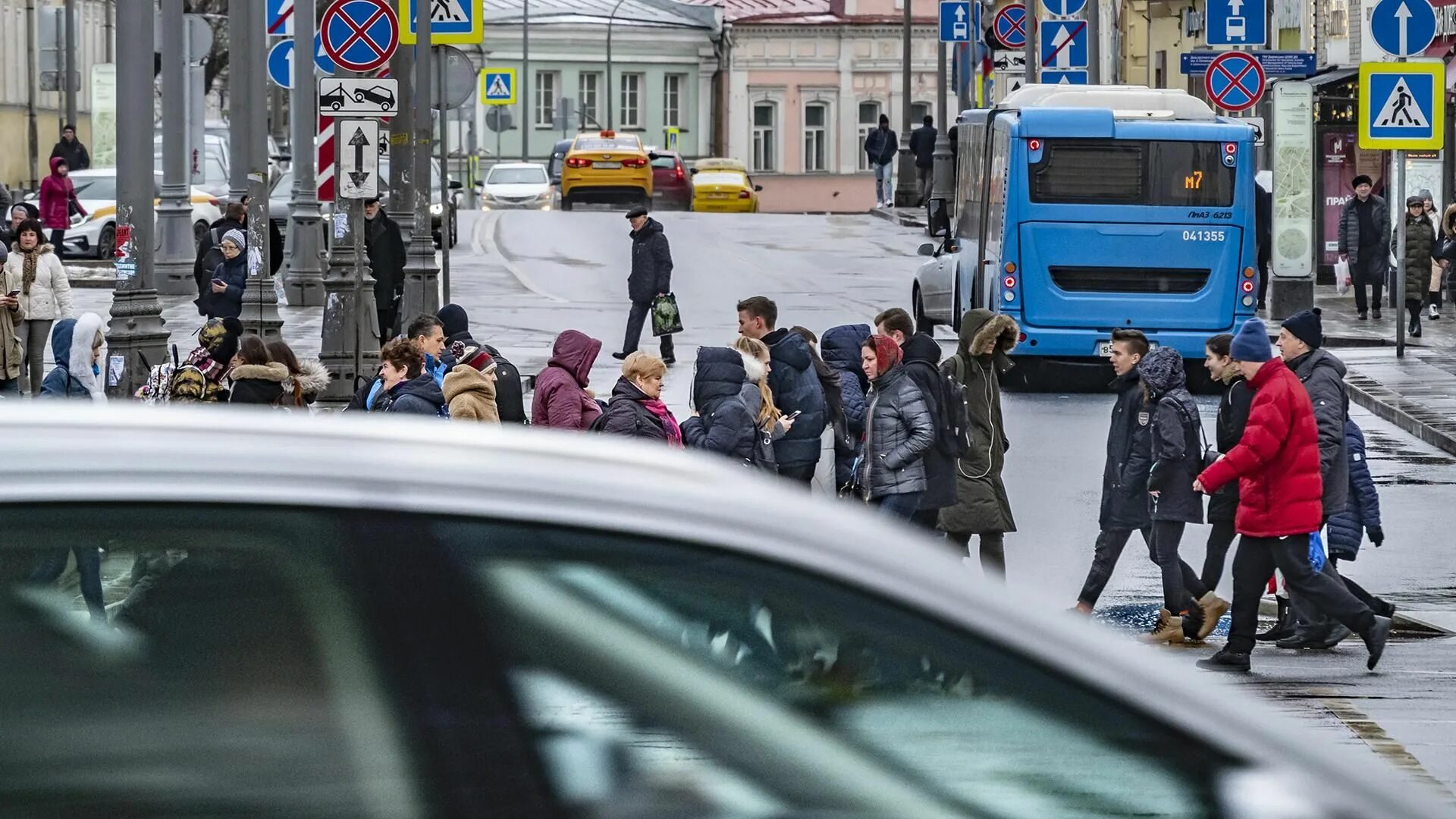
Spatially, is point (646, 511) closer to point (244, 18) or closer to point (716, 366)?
point (716, 366)

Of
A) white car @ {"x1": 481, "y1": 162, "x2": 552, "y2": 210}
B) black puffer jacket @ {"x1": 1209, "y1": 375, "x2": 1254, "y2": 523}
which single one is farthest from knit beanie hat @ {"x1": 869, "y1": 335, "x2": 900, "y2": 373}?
white car @ {"x1": 481, "y1": 162, "x2": 552, "y2": 210}

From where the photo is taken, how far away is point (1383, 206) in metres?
26.7

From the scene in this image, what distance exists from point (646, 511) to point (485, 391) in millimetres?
7799

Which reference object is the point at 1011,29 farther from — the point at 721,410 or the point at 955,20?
the point at 721,410

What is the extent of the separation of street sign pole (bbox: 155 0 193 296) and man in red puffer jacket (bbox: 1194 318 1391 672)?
7714 mm

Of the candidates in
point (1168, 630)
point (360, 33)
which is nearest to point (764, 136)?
point (360, 33)

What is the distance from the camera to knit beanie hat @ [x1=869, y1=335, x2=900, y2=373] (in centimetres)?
1002

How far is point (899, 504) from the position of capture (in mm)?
10000

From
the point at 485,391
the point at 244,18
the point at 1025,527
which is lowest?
the point at 1025,527

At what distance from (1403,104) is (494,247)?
21.3 metres

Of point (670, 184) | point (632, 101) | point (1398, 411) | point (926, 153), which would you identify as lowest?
point (1398, 411)

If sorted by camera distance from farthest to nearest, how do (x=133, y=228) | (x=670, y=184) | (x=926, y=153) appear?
1. (x=670, y=184)
2. (x=926, y=153)
3. (x=133, y=228)

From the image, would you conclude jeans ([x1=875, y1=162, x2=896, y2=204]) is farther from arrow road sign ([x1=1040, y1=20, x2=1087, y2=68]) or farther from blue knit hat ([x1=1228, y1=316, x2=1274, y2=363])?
blue knit hat ([x1=1228, y1=316, x2=1274, y2=363])

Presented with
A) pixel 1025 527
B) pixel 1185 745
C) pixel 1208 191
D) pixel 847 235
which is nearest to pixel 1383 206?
pixel 1208 191
